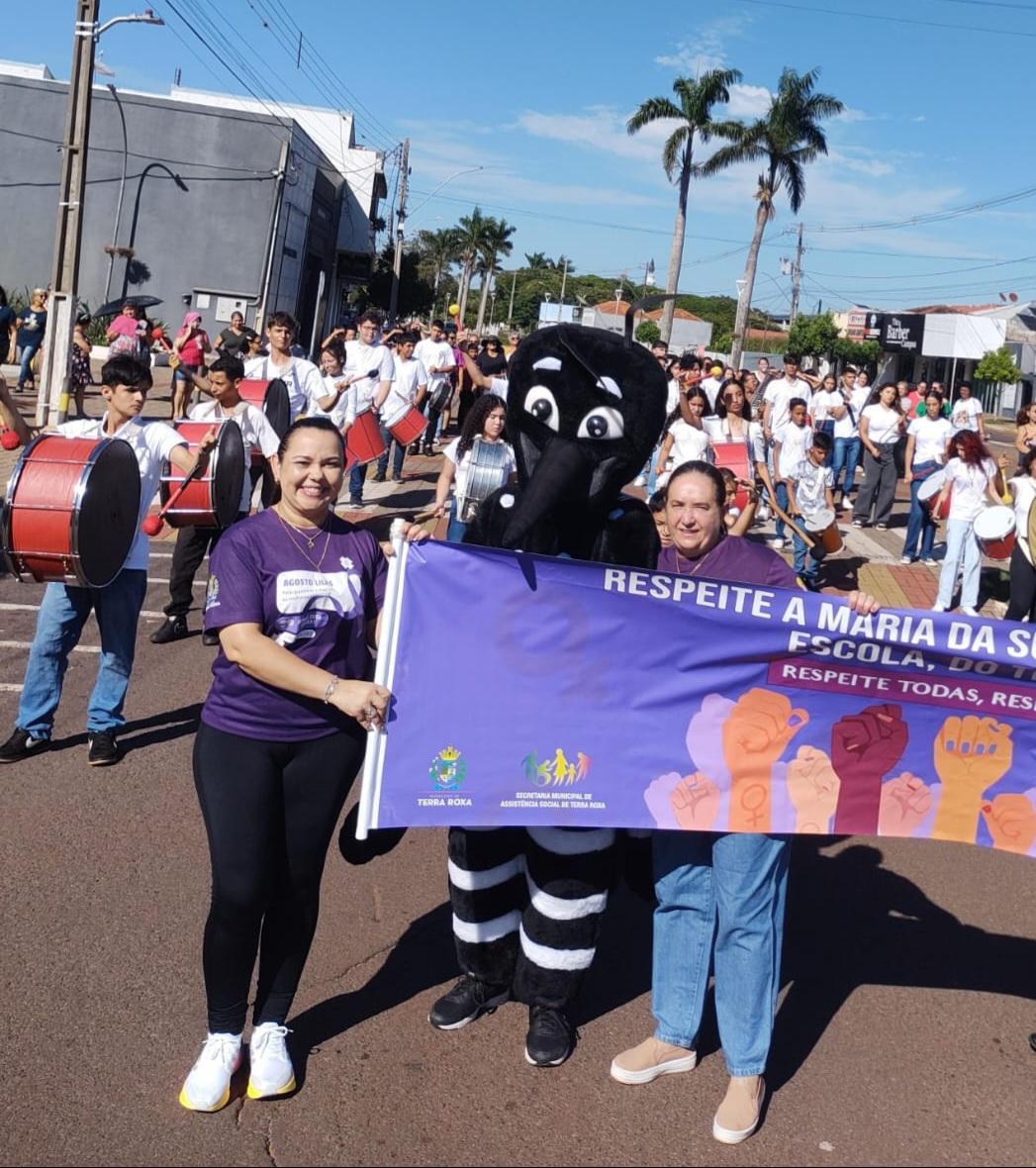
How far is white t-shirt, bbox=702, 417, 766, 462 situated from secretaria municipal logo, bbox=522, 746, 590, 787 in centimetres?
873

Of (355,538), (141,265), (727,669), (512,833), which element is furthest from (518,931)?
(141,265)

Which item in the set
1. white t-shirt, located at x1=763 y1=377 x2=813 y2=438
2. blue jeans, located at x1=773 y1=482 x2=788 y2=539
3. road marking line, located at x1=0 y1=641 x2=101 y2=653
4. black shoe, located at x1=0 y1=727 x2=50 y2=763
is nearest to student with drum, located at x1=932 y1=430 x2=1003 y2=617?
blue jeans, located at x1=773 y1=482 x2=788 y2=539

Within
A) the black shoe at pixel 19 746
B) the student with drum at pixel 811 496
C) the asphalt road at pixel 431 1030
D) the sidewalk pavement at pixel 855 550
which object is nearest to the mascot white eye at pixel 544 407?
the asphalt road at pixel 431 1030

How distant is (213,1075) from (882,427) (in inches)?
545

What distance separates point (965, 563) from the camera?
1142 centimetres

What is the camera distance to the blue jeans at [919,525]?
14133mm

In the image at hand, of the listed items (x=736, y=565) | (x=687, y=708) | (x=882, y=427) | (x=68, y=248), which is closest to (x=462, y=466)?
(x=736, y=565)

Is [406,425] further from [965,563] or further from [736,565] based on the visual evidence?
[736,565]

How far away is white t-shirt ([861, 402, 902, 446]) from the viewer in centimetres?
1577

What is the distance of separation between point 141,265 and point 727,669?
36149 mm

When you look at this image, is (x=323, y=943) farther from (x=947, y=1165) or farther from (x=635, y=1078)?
(x=947, y=1165)

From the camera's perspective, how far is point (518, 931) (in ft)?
13.4

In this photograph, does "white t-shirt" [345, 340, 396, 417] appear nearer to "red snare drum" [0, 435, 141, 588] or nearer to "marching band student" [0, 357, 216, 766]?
"marching band student" [0, 357, 216, 766]

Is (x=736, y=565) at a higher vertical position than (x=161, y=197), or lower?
lower
